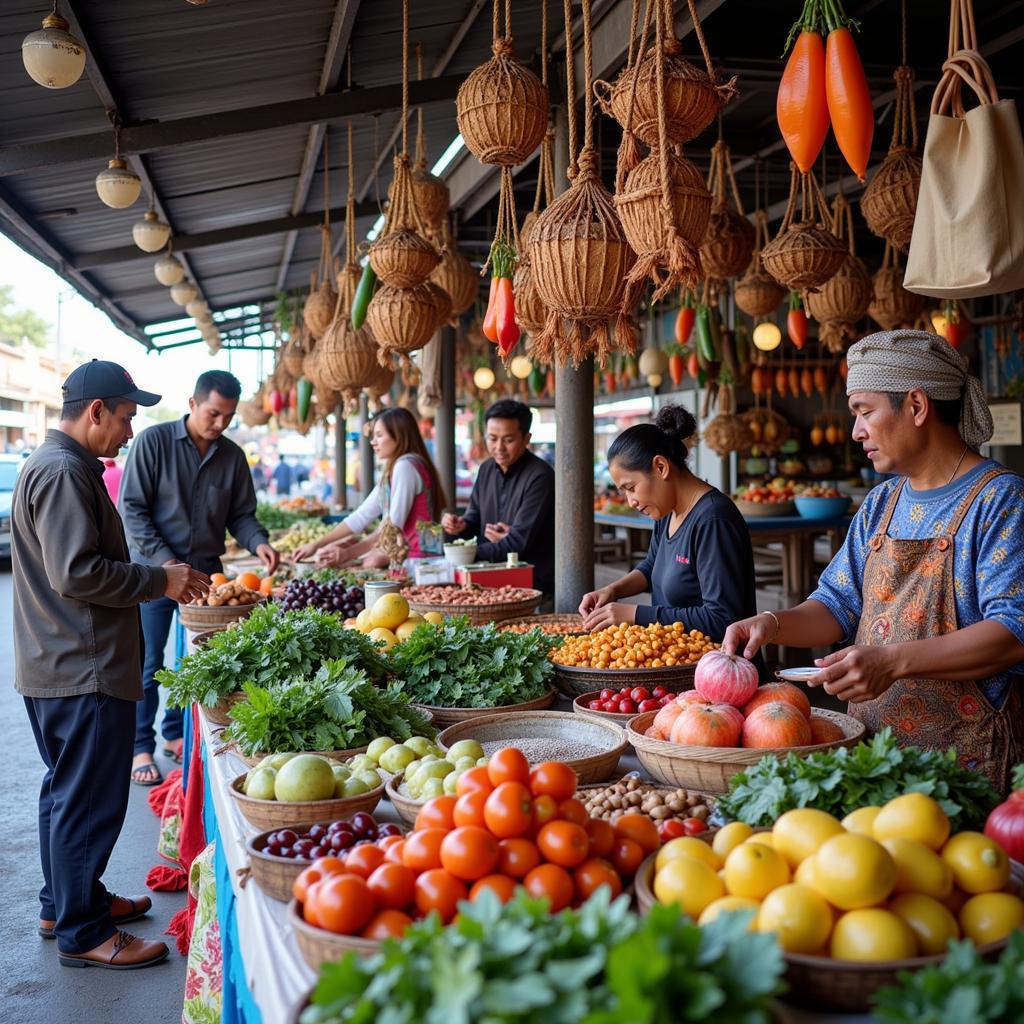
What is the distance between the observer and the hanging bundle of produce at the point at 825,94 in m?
2.26

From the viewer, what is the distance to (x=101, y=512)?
3059 mm

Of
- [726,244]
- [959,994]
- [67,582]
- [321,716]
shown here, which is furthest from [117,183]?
[959,994]

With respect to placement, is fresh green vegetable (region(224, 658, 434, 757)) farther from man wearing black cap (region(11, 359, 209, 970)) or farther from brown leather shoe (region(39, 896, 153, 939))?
brown leather shoe (region(39, 896, 153, 939))

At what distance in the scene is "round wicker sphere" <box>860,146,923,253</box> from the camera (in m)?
3.86

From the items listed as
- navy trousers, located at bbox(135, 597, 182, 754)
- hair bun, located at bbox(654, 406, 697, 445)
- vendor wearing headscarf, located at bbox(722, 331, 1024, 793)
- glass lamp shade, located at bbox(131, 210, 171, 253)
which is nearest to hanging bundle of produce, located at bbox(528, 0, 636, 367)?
hair bun, located at bbox(654, 406, 697, 445)

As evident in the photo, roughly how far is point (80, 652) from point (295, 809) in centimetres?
154

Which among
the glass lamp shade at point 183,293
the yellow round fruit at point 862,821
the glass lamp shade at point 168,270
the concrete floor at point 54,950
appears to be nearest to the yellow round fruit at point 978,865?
the yellow round fruit at point 862,821

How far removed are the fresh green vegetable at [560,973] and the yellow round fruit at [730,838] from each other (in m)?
0.36

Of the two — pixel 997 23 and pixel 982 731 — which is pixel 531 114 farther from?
pixel 997 23

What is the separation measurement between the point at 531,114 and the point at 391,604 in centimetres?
169

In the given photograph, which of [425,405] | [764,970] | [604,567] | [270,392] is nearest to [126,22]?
[425,405]

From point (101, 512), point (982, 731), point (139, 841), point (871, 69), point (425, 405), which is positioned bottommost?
point (139, 841)

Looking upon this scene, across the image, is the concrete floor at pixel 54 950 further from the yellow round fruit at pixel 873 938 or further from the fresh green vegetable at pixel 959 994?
the fresh green vegetable at pixel 959 994

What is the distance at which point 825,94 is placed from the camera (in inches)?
91.7
